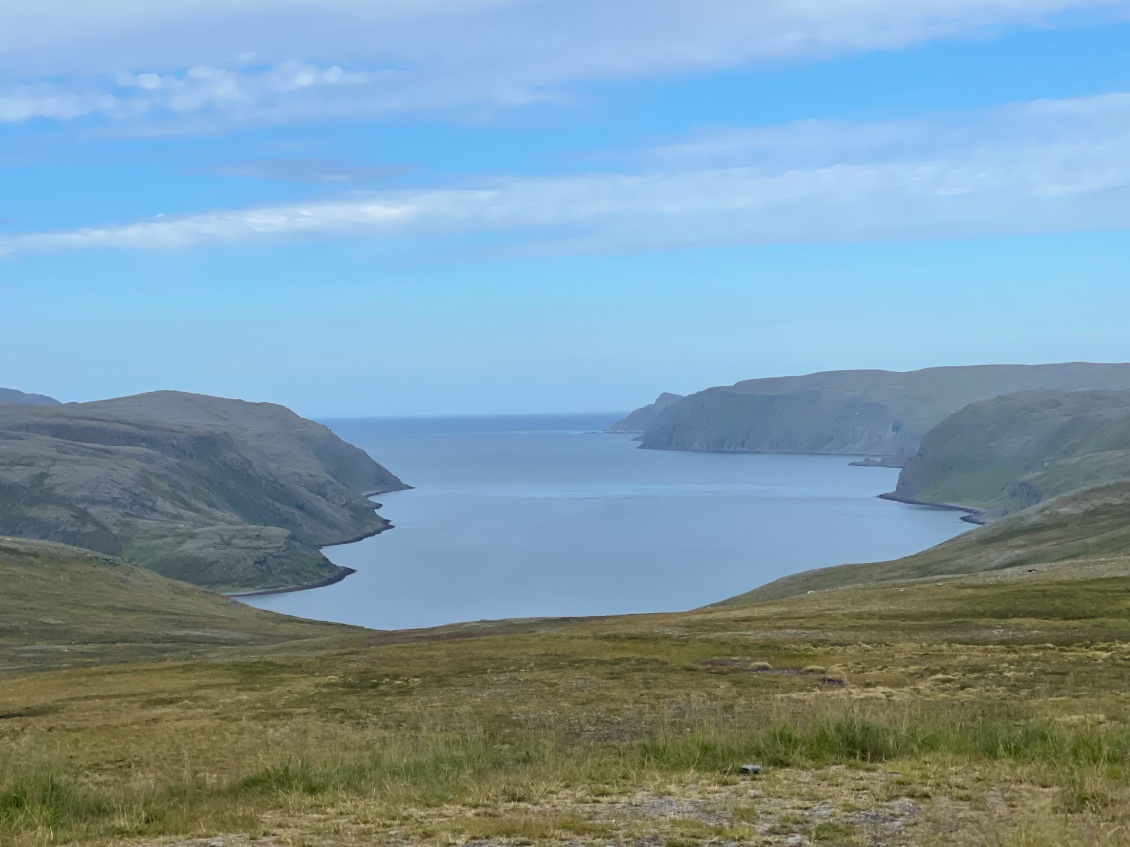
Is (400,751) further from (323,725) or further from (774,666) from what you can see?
(774,666)

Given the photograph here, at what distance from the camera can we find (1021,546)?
114 metres

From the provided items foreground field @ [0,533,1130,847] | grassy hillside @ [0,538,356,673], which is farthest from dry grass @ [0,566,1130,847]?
grassy hillside @ [0,538,356,673]

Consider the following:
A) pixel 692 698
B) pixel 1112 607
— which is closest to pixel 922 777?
pixel 692 698

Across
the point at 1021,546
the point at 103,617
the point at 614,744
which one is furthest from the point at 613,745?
the point at 1021,546

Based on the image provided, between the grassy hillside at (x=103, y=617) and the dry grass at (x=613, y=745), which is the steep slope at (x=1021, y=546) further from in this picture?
the dry grass at (x=613, y=745)

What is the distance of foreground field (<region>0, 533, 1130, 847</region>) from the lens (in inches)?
537

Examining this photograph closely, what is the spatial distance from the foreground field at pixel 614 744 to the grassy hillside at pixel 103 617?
3129 cm

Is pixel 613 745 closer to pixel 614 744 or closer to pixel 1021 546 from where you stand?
pixel 614 744

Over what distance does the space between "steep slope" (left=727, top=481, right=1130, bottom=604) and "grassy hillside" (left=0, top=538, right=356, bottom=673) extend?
52.5 metres

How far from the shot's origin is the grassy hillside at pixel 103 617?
80062mm

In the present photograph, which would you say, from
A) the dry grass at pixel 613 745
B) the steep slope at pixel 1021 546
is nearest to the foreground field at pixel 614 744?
the dry grass at pixel 613 745

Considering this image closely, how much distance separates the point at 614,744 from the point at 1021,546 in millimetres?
104276

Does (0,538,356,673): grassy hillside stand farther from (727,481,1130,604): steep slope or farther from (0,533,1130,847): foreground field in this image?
(727,481,1130,604): steep slope

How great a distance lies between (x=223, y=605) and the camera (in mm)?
135875
